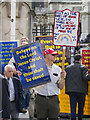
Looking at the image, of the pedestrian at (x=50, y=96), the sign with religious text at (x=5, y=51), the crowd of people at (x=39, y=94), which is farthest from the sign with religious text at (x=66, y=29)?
the sign with religious text at (x=5, y=51)

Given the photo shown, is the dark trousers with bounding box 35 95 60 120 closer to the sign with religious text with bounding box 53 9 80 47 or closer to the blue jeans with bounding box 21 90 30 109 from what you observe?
the blue jeans with bounding box 21 90 30 109

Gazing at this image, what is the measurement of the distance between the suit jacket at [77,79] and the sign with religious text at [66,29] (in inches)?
47.5

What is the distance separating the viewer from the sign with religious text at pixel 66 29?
7.68 meters

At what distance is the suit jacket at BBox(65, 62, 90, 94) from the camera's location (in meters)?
8.66

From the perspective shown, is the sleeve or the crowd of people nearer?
the crowd of people

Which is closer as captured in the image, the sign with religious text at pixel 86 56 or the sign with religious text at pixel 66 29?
the sign with religious text at pixel 66 29

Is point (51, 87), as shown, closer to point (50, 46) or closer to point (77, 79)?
point (77, 79)

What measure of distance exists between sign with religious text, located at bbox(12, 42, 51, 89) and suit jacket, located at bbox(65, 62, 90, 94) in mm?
1827

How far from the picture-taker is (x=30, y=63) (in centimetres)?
718

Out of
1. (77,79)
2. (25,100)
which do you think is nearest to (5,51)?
(77,79)

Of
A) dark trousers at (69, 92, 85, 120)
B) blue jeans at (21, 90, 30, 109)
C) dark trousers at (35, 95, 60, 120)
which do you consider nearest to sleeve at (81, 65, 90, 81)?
dark trousers at (69, 92, 85, 120)

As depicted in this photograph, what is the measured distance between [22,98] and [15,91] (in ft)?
0.71

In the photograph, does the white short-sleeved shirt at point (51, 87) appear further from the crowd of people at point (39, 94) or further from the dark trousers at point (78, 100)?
the dark trousers at point (78, 100)

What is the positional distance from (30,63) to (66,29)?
1.19 m
